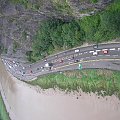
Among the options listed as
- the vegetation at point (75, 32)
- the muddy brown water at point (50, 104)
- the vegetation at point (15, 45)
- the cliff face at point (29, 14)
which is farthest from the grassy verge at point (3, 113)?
the vegetation at point (75, 32)

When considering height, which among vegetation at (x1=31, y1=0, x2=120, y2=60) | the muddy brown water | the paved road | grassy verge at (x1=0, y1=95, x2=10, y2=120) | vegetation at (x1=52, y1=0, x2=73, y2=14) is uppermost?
vegetation at (x1=52, y1=0, x2=73, y2=14)

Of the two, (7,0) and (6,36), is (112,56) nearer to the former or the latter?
(7,0)

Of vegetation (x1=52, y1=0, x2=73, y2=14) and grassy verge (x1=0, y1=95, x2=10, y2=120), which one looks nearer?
vegetation (x1=52, y1=0, x2=73, y2=14)

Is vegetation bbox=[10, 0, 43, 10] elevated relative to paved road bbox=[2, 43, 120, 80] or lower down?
elevated

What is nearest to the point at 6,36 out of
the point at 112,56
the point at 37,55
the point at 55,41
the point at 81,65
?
the point at 37,55

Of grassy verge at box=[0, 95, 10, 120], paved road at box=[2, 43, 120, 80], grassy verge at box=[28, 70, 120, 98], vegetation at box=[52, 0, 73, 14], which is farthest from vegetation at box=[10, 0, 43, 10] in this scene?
grassy verge at box=[0, 95, 10, 120]

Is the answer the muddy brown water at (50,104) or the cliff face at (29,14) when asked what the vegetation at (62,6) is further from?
the muddy brown water at (50,104)

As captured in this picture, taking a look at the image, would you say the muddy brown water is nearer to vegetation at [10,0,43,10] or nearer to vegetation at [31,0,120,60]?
vegetation at [31,0,120,60]
